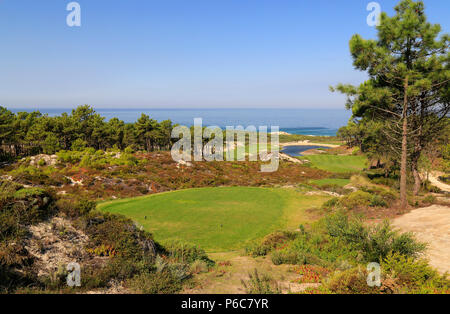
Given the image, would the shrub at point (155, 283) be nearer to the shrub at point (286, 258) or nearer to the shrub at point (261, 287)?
the shrub at point (261, 287)

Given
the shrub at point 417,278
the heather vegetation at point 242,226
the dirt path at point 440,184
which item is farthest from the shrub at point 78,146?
the dirt path at point 440,184

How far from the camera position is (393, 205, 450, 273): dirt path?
7342 mm

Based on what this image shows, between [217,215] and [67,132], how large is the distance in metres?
45.8

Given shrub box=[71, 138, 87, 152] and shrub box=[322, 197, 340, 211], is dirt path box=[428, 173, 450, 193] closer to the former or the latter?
shrub box=[322, 197, 340, 211]

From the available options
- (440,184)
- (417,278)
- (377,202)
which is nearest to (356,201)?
(377,202)

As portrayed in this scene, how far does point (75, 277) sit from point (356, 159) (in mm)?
61379

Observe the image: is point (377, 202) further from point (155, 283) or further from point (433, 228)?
point (155, 283)

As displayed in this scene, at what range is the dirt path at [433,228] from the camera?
7.34 meters

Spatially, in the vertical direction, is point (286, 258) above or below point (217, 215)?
above

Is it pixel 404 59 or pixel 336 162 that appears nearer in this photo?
pixel 404 59

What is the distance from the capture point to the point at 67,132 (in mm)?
48125

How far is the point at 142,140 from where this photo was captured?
58.6m

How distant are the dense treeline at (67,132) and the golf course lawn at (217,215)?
114ft
